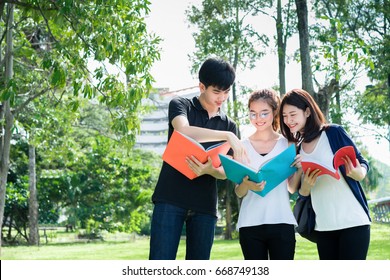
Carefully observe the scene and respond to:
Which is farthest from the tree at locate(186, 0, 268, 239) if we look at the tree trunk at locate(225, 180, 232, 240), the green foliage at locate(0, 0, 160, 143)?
the green foliage at locate(0, 0, 160, 143)

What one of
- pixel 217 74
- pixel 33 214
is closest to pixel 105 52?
pixel 217 74

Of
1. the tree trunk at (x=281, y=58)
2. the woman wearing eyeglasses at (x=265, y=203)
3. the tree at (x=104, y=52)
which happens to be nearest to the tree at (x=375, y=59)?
the tree trunk at (x=281, y=58)

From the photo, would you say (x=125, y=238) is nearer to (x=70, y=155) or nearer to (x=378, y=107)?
(x=70, y=155)

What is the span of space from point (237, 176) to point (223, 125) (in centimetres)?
34

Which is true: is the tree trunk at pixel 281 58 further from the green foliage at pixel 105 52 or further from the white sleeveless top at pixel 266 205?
the white sleeveless top at pixel 266 205

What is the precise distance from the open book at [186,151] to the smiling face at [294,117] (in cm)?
29

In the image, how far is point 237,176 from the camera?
101 inches

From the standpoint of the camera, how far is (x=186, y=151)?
8.50 ft

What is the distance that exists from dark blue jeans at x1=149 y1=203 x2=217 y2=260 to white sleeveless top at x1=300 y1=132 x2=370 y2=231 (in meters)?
0.46

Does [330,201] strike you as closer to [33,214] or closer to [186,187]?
[186,187]

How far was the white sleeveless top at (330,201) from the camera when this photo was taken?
8.54ft
